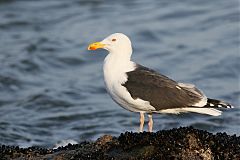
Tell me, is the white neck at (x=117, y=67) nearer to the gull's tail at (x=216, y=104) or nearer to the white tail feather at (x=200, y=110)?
the white tail feather at (x=200, y=110)

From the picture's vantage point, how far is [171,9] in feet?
72.0

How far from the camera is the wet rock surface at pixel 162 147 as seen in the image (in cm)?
700

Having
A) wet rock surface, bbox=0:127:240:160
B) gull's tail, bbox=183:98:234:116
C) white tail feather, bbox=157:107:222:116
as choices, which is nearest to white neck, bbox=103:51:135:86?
white tail feather, bbox=157:107:222:116

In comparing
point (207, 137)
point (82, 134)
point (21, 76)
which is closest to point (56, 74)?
point (21, 76)

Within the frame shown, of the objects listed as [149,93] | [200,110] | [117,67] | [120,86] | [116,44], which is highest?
[116,44]

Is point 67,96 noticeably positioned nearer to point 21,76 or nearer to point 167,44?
point 21,76

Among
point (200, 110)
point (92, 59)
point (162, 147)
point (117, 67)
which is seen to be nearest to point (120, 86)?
point (117, 67)

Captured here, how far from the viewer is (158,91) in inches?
335

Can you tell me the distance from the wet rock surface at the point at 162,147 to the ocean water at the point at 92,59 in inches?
176

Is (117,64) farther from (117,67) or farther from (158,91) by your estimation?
(158,91)

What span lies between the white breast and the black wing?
2.1 inches

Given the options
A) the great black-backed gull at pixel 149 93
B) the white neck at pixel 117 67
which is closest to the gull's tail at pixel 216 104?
the great black-backed gull at pixel 149 93

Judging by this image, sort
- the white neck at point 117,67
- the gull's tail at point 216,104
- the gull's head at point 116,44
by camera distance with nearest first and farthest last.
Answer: the gull's tail at point 216,104 → the white neck at point 117,67 → the gull's head at point 116,44

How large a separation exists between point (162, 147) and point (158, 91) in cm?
157
